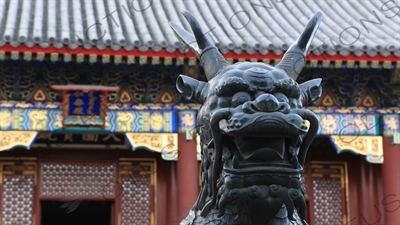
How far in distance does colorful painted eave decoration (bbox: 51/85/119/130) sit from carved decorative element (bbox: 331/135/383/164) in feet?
8.14

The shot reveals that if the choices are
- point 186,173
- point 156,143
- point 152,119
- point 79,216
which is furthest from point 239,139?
point 79,216

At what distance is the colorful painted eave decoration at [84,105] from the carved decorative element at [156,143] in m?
0.36

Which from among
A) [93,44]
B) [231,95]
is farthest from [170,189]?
[231,95]

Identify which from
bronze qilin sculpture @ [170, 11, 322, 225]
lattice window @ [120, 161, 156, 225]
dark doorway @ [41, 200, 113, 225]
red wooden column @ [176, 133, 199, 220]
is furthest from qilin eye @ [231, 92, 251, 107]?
dark doorway @ [41, 200, 113, 225]

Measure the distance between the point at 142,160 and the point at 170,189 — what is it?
1.76ft

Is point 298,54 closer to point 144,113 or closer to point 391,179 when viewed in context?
point 144,113

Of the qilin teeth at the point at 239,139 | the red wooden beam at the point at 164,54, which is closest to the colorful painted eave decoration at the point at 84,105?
the red wooden beam at the point at 164,54

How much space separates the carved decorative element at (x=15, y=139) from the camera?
345 inches

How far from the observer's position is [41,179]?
941cm

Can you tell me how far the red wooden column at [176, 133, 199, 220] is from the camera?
8.83m

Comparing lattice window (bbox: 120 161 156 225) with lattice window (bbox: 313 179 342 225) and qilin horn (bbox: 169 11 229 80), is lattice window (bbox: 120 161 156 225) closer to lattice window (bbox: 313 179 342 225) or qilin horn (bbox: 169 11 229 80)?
lattice window (bbox: 313 179 342 225)

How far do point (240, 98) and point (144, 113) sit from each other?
6567mm

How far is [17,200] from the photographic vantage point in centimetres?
930

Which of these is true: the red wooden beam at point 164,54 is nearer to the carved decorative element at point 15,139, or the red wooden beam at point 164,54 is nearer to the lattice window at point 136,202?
the carved decorative element at point 15,139
